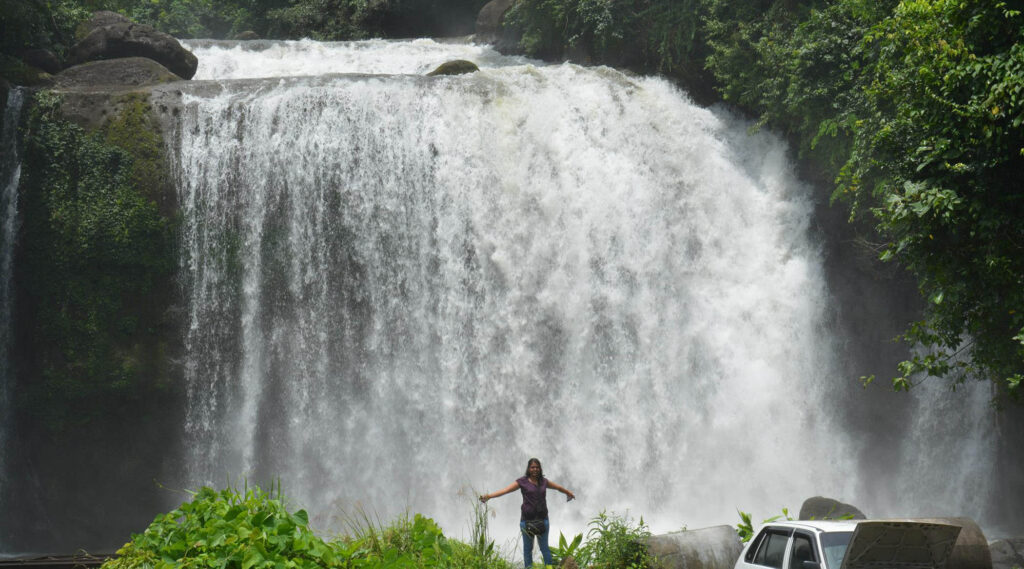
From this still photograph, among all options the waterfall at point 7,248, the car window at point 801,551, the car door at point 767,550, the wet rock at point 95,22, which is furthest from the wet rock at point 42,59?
the car window at point 801,551

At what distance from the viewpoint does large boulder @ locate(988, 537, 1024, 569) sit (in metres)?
13.4

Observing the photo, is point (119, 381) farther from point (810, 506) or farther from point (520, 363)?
point (810, 506)

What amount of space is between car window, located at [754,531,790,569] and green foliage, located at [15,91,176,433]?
13.2 metres

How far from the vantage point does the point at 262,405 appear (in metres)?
17.9

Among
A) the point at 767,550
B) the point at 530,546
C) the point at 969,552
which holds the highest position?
the point at 767,550

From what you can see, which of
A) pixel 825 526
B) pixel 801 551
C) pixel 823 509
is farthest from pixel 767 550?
pixel 823 509

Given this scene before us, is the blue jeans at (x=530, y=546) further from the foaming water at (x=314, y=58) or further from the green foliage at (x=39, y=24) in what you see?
the green foliage at (x=39, y=24)

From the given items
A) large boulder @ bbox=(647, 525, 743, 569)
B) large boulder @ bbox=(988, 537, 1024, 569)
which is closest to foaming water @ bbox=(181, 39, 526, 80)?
large boulder @ bbox=(647, 525, 743, 569)

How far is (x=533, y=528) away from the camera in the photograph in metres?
9.95

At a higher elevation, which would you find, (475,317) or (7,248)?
(7,248)

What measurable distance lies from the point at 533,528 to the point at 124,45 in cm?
1682

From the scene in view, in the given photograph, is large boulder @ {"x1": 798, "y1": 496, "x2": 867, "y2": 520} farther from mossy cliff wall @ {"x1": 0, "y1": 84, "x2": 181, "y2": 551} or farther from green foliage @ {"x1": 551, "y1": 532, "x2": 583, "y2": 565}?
mossy cliff wall @ {"x1": 0, "y1": 84, "x2": 181, "y2": 551}

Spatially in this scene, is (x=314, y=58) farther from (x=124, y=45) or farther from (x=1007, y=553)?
(x=1007, y=553)

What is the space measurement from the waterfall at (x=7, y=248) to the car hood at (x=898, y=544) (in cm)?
1668
